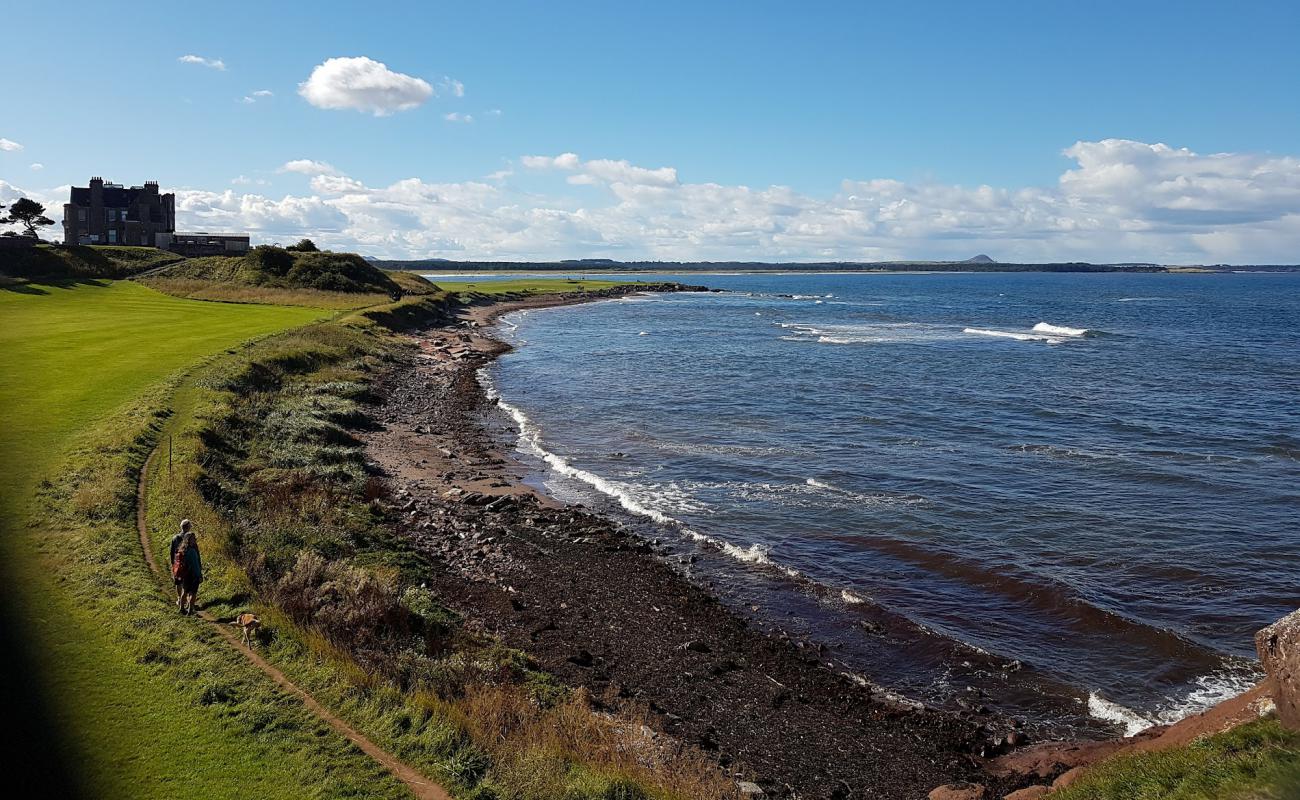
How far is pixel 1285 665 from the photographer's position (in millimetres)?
10328

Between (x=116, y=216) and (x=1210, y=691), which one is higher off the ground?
(x=116, y=216)

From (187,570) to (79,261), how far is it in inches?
3213

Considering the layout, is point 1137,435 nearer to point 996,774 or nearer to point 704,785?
point 996,774

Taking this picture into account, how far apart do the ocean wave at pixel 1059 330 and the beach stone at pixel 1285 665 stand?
8495 cm

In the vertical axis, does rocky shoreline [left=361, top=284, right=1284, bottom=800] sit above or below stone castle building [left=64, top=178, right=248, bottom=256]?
below

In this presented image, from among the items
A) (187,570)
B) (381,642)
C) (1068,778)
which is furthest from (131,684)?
(1068,778)

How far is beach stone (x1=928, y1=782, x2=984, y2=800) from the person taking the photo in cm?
1262

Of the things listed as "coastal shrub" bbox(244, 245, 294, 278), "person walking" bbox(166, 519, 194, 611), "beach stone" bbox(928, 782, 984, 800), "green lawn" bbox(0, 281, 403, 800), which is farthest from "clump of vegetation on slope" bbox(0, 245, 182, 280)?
"beach stone" bbox(928, 782, 984, 800)

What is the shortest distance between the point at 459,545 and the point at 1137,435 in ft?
104

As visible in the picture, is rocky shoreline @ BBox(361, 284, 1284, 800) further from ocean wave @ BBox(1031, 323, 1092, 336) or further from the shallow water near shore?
ocean wave @ BBox(1031, 323, 1092, 336)

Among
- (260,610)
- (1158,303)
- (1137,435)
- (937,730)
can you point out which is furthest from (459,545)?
(1158,303)

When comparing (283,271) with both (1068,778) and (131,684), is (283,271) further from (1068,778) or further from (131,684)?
(1068,778)

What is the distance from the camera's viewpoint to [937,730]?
14742mm

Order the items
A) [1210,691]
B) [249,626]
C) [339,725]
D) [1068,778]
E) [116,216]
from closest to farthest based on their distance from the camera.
A: [339,725] → [1068,778] → [249,626] → [1210,691] → [116,216]
